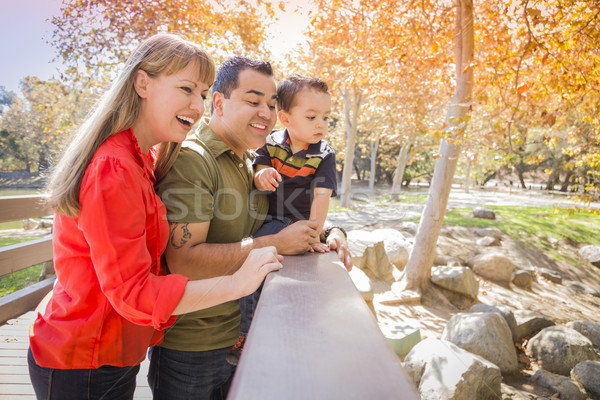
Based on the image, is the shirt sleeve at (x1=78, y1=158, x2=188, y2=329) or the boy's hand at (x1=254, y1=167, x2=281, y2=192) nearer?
the shirt sleeve at (x1=78, y1=158, x2=188, y2=329)

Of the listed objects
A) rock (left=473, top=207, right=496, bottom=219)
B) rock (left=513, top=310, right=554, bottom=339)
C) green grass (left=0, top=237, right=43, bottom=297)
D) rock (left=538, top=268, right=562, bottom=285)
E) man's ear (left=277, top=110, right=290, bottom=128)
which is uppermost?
man's ear (left=277, top=110, right=290, bottom=128)

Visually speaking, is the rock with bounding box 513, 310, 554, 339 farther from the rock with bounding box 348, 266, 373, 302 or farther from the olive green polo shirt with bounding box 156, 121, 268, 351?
the olive green polo shirt with bounding box 156, 121, 268, 351

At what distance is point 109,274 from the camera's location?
3.16 ft

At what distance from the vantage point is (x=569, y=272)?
9672 mm

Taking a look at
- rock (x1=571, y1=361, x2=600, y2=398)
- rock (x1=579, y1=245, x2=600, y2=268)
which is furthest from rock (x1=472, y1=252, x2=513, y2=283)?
→ rock (x1=571, y1=361, x2=600, y2=398)

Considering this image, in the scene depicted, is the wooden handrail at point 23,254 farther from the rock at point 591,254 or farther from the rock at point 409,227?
the rock at point 591,254

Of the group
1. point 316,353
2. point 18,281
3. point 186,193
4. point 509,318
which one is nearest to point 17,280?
point 18,281

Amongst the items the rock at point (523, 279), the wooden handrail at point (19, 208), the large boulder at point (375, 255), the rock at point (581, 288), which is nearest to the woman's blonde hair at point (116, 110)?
the wooden handrail at point (19, 208)

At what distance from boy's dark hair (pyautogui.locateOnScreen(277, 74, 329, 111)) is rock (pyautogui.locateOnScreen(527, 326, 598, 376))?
15.8 ft

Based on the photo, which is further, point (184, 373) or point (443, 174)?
point (443, 174)

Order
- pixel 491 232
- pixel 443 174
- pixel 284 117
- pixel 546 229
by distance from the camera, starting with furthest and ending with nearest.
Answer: pixel 546 229
pixel 491 232
pixel 443 174
pixel 284 117

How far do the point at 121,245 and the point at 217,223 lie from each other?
600 millimetres

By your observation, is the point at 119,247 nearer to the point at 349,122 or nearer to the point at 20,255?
the point at 20,255

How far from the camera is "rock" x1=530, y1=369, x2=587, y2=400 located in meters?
3.74
